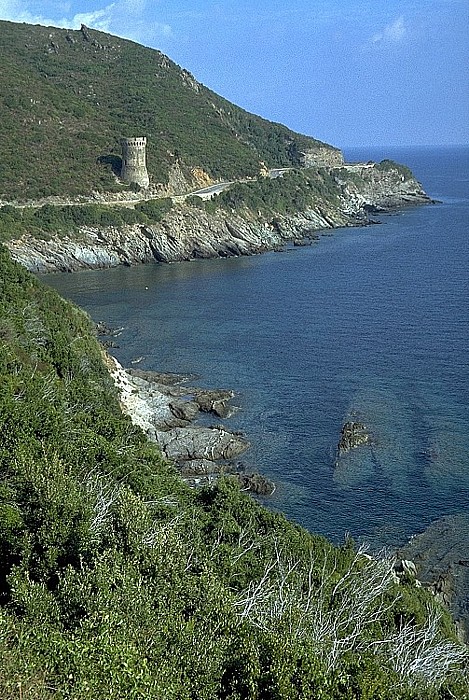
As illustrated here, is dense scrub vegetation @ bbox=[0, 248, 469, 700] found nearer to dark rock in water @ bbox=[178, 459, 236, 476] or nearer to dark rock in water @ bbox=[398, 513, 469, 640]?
dark rock in water @ bbox=[398, 513, 469, 640]

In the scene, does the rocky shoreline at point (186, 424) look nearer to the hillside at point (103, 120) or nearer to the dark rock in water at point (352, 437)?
the dark rock in water at point (352, 437)

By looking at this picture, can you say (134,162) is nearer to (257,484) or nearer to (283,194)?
(283,194)

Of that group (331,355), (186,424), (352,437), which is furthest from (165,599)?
(331,355)

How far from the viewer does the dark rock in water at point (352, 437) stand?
2872 cm

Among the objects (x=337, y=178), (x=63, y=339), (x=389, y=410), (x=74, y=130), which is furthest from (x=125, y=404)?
(x=337, y=178)

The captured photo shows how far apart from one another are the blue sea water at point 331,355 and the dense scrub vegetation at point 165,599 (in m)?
8.24

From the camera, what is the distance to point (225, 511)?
58.1 ft

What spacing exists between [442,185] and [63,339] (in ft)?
436

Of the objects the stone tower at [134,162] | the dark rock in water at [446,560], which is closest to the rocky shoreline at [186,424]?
the dark rock in water at [446,560]

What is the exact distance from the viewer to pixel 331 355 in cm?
4050

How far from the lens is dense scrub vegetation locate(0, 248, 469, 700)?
8250mm

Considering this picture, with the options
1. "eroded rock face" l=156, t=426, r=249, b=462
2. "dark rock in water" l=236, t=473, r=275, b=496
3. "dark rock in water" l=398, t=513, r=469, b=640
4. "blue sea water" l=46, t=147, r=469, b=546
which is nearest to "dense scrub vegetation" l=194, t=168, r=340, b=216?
"blue sea water" l=46, t=147, r=469, b=546

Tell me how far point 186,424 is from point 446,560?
1313 centimetres

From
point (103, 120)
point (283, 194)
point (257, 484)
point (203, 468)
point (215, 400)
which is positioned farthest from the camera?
point (283, 194)
